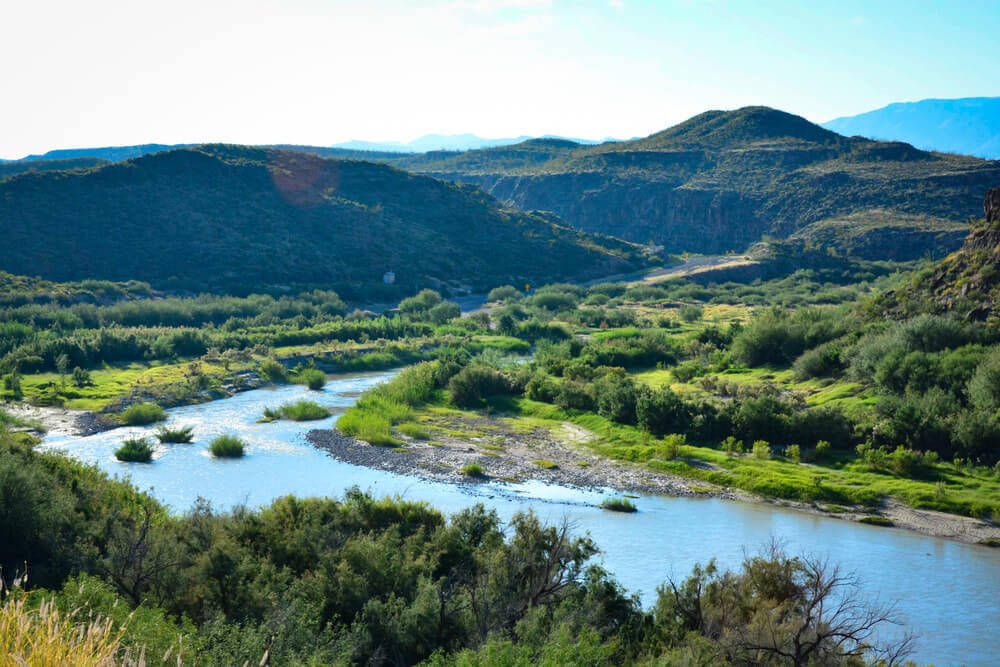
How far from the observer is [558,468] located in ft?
98.5

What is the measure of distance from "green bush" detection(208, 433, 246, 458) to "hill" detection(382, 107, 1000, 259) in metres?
82.3

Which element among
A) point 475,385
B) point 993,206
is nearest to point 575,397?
point 475,385

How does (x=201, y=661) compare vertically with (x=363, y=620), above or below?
above

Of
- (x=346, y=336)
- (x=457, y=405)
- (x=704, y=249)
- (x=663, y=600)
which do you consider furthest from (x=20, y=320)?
(x=704, y=249)

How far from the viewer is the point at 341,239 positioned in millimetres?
89562

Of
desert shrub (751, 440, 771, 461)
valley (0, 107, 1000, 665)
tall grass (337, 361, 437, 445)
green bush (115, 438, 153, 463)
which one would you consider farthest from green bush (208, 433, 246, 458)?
desert shrub (751, 440, 771, 461)

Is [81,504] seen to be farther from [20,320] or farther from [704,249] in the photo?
[704,249]

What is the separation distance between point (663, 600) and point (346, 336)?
45.5 meters

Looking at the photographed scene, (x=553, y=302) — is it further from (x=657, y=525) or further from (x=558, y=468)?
(x=657, y=525)

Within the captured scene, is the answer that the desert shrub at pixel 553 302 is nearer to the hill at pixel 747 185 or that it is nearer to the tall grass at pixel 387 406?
the tall grass at pixel 387 406

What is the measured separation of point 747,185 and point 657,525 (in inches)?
Result: 4141

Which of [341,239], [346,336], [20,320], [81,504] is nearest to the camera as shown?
[81,504]

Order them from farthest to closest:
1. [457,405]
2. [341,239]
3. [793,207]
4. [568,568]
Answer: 1. [793,207]
2. [341,239]
3. [457,405]
4. [568,568]

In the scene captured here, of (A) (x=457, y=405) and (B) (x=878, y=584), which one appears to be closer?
(B) (x=878, y=584)
